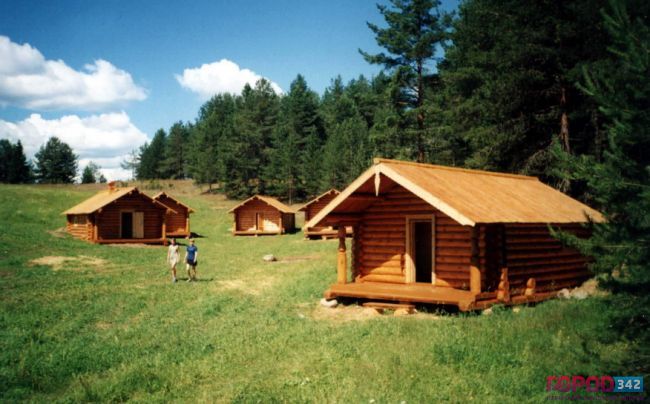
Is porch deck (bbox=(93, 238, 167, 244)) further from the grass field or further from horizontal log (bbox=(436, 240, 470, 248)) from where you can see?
horizontal log (bbox=(436, 240, 470, 248))

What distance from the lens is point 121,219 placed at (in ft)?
128

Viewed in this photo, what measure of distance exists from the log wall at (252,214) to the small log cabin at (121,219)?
372 inches

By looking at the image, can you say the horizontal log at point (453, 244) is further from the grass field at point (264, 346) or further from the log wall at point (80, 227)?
the log wall at point (80, 227)

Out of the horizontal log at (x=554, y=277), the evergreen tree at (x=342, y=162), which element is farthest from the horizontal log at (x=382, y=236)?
the evergreen tree at (x=342, y=162)

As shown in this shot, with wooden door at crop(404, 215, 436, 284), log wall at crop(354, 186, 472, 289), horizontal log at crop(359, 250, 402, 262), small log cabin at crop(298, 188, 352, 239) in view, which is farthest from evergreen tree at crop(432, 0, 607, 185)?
small log cabin at crop(298, 188, 352, 239)

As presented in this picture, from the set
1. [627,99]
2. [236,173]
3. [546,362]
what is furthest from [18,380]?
[236,173]

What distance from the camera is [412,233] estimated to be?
16219 mm

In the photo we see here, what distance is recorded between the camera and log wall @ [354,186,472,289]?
49.5ft

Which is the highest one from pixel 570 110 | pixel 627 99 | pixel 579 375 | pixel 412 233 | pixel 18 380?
pixel 570 110

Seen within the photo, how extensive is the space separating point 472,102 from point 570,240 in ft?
76.2

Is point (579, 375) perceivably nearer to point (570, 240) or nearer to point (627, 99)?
point (570, 240)

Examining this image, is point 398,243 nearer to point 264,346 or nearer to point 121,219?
point 264,346

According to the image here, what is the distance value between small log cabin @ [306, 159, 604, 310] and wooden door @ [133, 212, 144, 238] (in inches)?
1096

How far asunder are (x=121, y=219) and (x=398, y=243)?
97.3 ft
